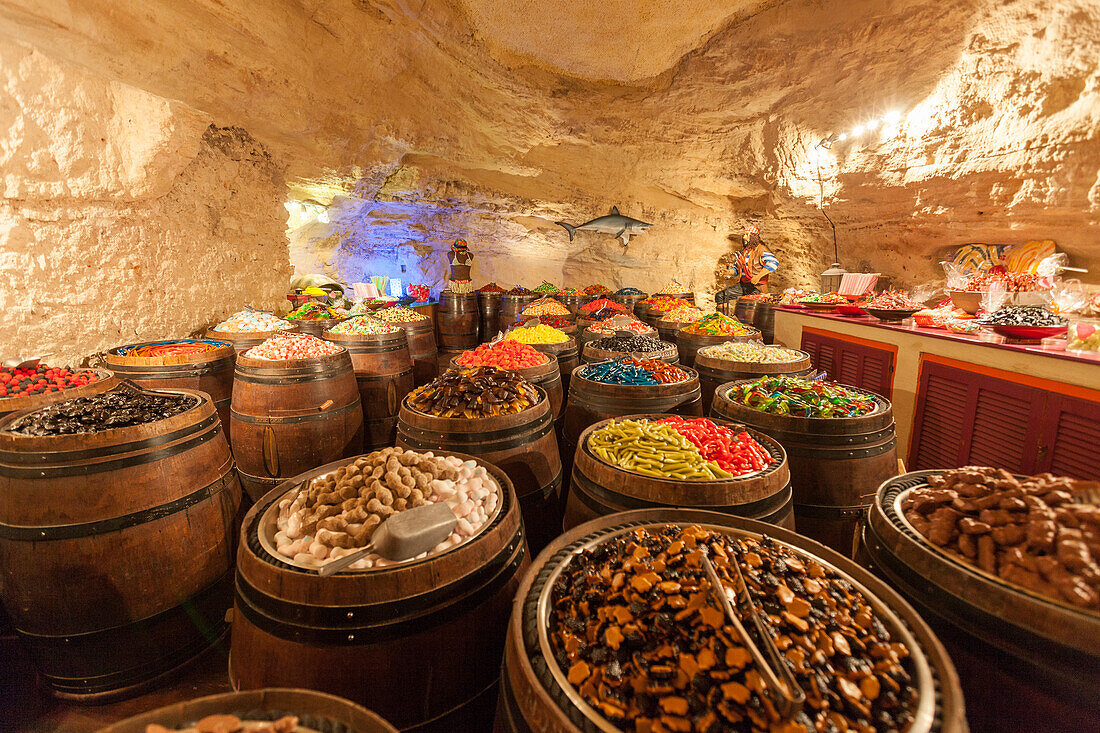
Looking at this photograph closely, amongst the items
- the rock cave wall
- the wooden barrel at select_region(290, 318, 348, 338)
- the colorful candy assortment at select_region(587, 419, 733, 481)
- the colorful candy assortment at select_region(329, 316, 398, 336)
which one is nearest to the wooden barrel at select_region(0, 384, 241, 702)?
the colorful candy assortment at select_region(587, 419, 733, 481)

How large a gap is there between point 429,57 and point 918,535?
8.67 m

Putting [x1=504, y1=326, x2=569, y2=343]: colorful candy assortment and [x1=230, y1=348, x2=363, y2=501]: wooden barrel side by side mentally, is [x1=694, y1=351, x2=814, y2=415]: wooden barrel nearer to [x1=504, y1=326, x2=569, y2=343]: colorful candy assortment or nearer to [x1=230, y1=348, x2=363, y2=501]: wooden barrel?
[x1=504, y1=326, x2=569, y2=343]: colorful candy assortment

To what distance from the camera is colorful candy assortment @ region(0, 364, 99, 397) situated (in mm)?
2687

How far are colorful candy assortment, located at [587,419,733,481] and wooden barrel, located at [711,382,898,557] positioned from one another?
747mm

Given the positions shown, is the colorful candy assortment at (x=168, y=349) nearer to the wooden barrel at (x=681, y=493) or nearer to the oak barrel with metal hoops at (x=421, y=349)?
the oak barrel with metal hoops at (x=421, y=349)

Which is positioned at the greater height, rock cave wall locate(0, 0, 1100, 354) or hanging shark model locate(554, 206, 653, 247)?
rock cave wall locate(0, 0, 1100, 354)

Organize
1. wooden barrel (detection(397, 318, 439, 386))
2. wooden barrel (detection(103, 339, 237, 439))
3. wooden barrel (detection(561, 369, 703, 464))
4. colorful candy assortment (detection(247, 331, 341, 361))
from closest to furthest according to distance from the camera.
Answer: wooden barrel (detection(561, 369, 703, 464)) → wooden barrel (detection(103, 339, 237, 439)) → colorful candy assortment (detection(247, 331, 341, 361)) → wooden barrel (detection(397, 318, 439, 386))

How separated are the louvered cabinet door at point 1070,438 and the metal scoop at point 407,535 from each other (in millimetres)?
3751

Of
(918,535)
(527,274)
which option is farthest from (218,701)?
(527,274)

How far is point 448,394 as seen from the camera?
103 inches

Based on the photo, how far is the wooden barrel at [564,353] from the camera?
4676mm

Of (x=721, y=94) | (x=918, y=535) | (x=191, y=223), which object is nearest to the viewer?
(x=918, y=535)

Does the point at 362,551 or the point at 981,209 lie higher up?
the point at 981,209

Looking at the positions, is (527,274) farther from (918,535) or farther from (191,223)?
(918,535)
